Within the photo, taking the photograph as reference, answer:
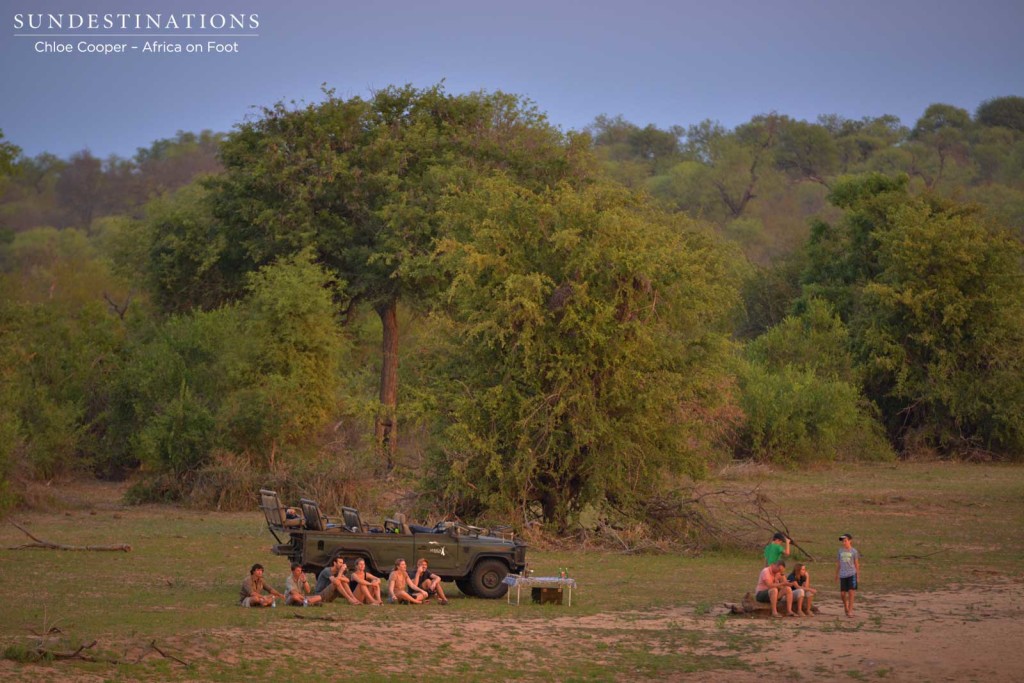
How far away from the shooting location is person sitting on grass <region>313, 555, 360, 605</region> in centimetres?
1833

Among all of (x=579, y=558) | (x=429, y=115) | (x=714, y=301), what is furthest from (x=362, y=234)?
(x=579, y=558)

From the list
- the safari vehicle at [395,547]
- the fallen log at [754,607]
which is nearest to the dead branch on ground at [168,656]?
the safari vehicle at [395,547]

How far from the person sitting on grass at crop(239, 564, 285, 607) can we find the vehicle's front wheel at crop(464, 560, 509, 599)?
2.88 meters

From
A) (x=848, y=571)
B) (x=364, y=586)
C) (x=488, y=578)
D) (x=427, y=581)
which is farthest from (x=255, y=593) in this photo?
(x=848, y=571)

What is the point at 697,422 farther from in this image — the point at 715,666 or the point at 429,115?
the point at 429,115

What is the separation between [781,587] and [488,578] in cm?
414

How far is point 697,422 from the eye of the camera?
86.1ft

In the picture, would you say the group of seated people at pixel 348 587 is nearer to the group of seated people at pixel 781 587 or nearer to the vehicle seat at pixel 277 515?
→ the vehicle seat at pixel 277 515

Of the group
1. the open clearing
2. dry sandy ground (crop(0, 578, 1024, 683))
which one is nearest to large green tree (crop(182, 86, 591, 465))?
the open clearing

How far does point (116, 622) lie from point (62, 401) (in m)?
24.3

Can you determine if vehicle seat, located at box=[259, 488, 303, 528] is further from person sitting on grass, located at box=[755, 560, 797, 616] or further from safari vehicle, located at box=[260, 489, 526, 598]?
person sitting on grass, located at box=[755, 560, 797, 616]

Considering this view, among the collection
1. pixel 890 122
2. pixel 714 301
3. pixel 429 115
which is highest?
pixel 890 122

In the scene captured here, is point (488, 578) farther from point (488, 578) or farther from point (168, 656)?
point (168, 656)

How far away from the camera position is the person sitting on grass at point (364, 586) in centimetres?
1841
